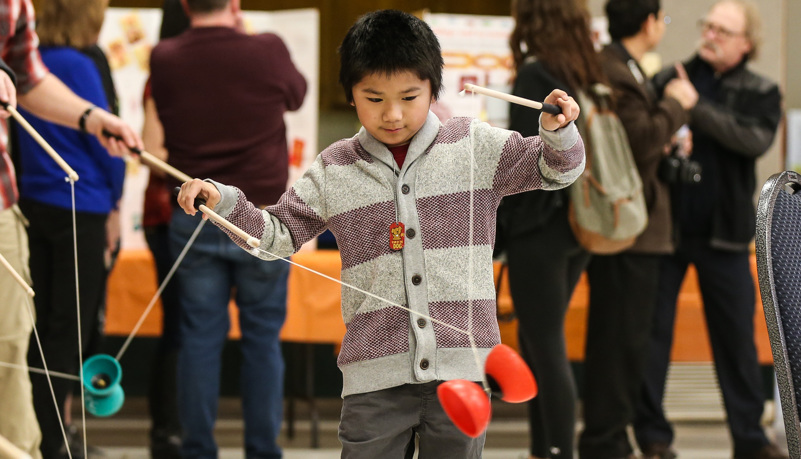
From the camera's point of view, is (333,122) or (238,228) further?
(333,122)

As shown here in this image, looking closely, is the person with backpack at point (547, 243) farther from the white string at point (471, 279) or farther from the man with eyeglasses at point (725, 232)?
the white string at point (471, 279)

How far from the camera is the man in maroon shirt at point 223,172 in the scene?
84.7 inches

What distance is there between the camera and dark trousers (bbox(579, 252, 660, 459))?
7.89 ft

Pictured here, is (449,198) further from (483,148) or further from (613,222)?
(613,222)

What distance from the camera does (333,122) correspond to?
3.90m

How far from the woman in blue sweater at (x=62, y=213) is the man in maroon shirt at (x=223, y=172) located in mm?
206

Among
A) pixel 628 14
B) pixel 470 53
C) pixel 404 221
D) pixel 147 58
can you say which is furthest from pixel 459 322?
pixel 147 58

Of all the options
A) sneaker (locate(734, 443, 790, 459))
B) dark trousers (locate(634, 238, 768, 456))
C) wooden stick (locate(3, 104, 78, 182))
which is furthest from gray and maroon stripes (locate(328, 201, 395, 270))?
sneaker (locate(734, 443, 790, 459))

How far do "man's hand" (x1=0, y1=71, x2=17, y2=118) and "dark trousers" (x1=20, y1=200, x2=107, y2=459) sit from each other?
0.68m

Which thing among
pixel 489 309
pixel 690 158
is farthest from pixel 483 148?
pixel 690 158

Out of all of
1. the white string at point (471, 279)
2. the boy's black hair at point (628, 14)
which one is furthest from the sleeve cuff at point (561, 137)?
the boy's black hair at point (628, 14)

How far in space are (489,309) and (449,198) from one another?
18 cm

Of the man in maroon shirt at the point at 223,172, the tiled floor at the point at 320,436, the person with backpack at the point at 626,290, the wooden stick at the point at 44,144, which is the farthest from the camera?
the tiled floor at the point at 320,436

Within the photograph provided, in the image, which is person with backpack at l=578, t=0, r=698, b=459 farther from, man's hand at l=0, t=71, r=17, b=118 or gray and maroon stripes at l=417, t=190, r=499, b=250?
man's hand at l=0, t=71, r=17, b=118
